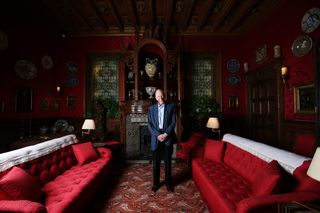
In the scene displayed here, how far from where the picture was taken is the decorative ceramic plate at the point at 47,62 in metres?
5.84

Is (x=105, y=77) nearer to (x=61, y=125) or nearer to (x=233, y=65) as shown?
(x=61, y=125)

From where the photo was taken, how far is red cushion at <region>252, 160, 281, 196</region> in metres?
1.82

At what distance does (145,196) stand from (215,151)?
1518mm

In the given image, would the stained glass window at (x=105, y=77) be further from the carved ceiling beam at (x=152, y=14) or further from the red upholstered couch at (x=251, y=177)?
Answer: the red upholstered couch at (x=251, y=177)

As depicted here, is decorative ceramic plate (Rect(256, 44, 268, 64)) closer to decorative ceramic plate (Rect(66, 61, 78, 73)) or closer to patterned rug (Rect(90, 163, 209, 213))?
patterned rug (Rect(90, 163, 209, 213))

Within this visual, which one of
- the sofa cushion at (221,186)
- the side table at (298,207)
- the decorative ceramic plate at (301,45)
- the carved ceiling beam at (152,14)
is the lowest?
the sofa cushion at (221,186)

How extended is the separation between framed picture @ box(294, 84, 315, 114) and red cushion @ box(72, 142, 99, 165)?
4.25m

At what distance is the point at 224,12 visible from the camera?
5223 mm

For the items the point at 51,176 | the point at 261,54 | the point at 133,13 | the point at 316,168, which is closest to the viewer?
the point at 316,168

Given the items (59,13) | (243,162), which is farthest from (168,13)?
(243,162)

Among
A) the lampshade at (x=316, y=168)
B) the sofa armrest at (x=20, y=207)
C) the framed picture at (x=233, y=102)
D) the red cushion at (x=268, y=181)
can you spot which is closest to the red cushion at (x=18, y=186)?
the sofa armrest at (x=20, y=207)

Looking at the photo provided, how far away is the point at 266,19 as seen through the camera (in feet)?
17.2

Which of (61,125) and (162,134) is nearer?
(162,134)

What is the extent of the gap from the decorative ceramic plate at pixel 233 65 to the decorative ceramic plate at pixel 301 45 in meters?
2.37
